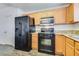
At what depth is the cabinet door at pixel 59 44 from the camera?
1.83 metres

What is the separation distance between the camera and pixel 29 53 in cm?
186

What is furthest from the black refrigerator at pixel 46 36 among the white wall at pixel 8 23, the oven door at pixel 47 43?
the white wall at pixel 8 23

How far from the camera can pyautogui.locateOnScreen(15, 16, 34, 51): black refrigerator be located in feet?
6.13

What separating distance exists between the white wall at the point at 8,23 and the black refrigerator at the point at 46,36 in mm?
411

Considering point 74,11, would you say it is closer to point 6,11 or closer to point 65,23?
point 65,23

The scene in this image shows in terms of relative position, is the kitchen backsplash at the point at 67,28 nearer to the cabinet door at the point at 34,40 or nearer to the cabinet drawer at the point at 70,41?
the cabinet drawer at the point at 70,41

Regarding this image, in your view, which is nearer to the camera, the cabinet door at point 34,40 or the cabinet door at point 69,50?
the cabinet door at point 69,50

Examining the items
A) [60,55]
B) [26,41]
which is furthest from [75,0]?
[26,41]

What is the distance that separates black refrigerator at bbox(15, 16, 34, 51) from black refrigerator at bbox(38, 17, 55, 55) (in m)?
0.17

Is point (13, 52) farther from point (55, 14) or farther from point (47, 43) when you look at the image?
point (55, 14)

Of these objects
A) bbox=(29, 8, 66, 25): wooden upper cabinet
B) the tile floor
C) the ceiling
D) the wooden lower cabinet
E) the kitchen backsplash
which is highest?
the ceiling

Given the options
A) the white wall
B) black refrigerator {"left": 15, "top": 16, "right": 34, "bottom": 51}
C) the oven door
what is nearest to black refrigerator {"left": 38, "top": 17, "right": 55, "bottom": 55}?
the oven door

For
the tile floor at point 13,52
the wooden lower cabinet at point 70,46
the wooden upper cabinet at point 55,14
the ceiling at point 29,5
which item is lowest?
the tile floor at point 13,52

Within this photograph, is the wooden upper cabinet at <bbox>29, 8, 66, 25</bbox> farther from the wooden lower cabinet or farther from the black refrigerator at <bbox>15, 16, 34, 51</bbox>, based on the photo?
the wooden lower cabinet
